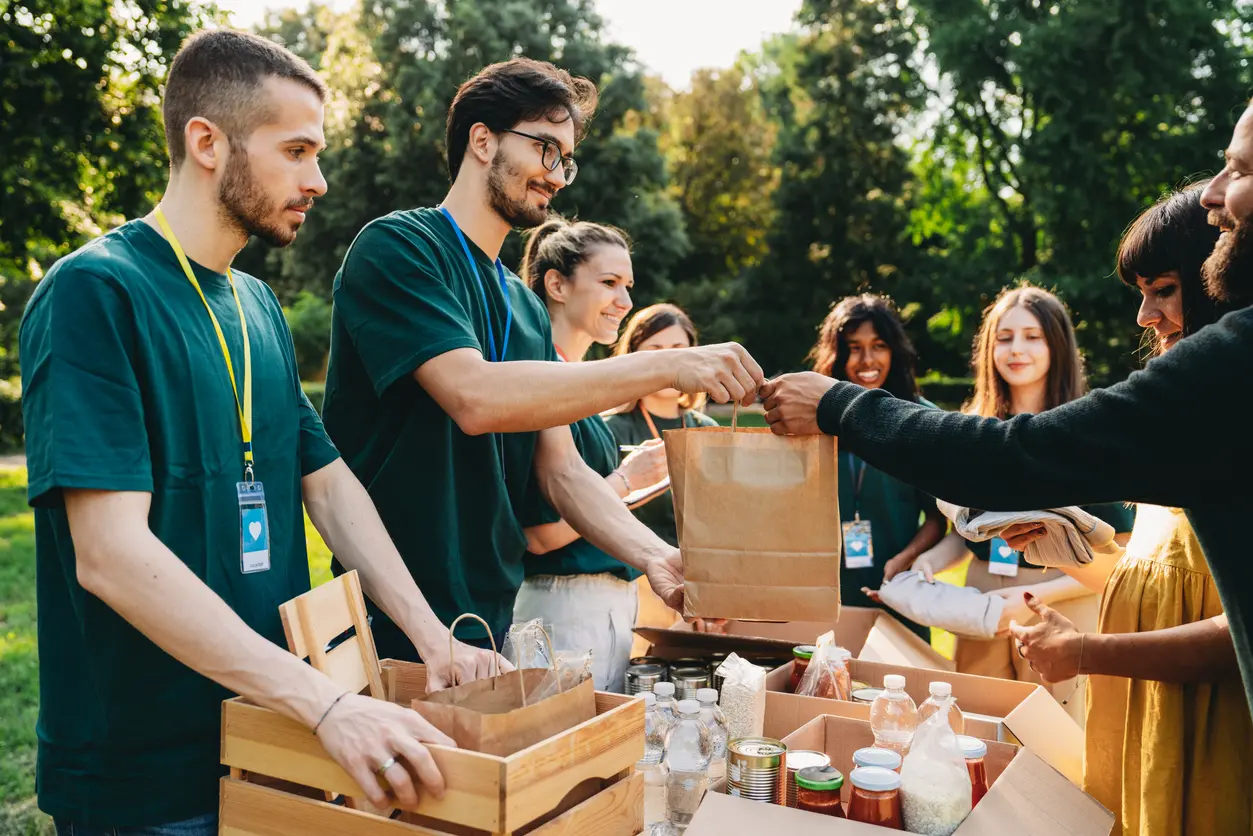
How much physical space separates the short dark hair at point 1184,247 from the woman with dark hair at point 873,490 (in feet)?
5.60

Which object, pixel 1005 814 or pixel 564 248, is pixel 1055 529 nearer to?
pixel 1005 814

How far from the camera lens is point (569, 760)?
1.39 meters

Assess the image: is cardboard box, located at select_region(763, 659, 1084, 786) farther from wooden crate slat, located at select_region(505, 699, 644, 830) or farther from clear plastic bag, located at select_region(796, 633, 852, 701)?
wooden crate slat, located at select_region(505, 699, 644, 830)

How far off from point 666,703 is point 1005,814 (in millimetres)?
800

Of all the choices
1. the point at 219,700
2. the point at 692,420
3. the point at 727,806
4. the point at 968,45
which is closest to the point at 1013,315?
the point at 692,420

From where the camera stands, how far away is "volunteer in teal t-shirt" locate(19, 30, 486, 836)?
1423 millimetres

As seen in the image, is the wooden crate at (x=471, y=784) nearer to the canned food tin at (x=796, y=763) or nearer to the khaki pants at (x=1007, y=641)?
the canned food tin at (x=796, y=763)

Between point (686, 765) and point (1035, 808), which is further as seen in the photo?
point (686, 765)

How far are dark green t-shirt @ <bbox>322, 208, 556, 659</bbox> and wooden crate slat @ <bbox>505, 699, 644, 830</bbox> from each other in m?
0.73

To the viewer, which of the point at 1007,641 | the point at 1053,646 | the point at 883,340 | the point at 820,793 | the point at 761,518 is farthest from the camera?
the point at 883,340

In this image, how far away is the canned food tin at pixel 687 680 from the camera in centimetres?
246

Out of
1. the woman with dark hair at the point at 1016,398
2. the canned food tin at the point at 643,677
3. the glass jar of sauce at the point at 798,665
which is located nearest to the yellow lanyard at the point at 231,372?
the canned food tin at the point at 643,677

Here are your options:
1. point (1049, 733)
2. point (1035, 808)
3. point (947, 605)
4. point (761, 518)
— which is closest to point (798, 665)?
point (1049, 733)

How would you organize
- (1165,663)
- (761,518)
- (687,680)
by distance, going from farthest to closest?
(687,680)
(1165,663)
(761,518)
